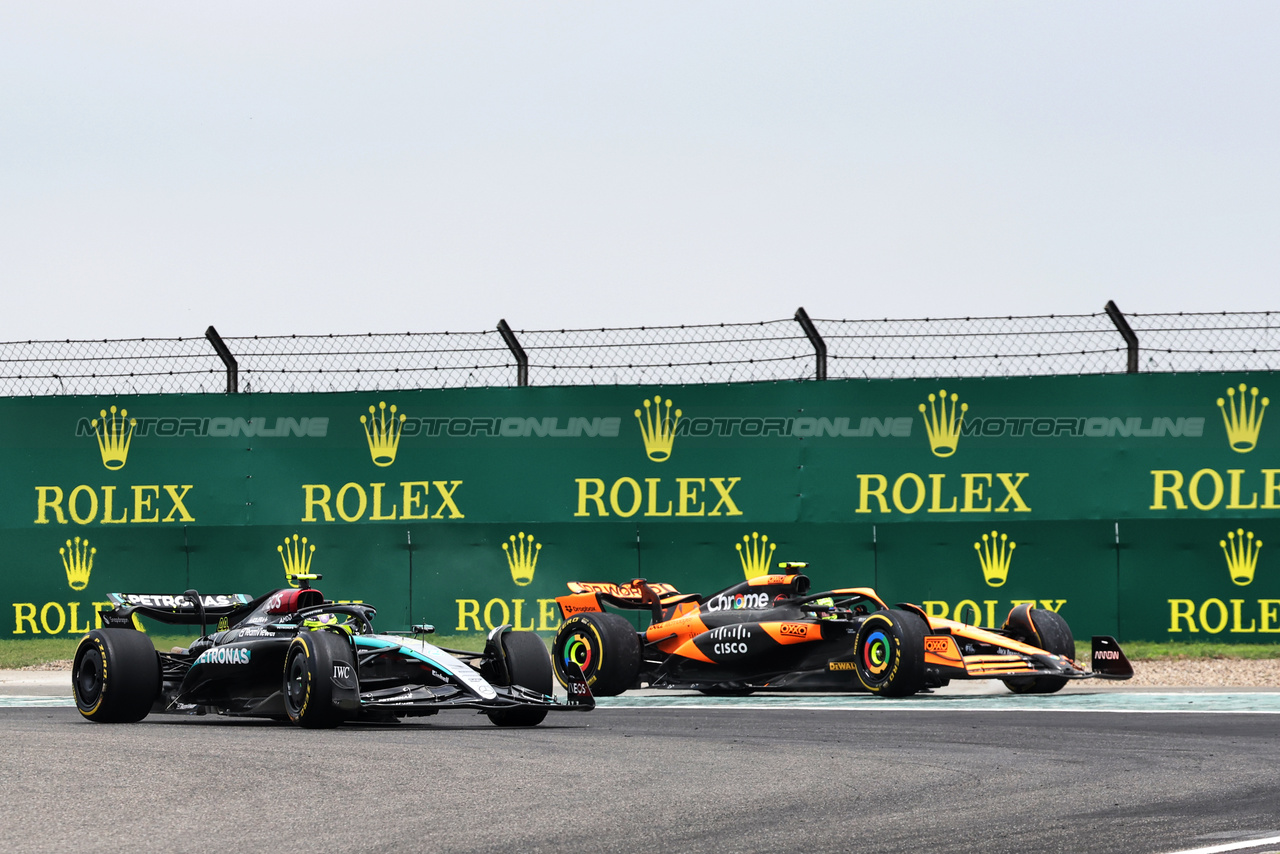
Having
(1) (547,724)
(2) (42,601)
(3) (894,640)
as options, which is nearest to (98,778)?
(1) (547,724)

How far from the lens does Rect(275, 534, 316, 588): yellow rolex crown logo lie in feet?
62.7

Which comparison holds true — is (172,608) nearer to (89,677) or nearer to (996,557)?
(89,677)

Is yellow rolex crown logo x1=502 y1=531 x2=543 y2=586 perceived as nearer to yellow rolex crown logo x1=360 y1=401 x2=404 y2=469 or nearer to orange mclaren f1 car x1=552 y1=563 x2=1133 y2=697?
yellow rolex crown logo x1=360 y1=401 x2=404 y2=469

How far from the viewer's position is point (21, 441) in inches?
789

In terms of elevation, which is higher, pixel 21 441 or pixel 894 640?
pixel 21 441

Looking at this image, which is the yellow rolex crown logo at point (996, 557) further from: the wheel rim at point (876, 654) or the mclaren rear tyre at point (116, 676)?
the mclaren rear tyre at point (116, 676)

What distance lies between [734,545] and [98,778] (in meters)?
10.9

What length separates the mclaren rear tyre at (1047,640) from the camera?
14547 mm

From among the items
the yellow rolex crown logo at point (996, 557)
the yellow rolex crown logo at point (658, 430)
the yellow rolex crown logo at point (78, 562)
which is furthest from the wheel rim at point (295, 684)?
the yellow rolex crown logo at point (78, 562)

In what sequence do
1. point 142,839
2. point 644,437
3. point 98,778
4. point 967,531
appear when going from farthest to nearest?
1. point 644,437
2. point 967,531
3. point 98,778
4. point 142,839

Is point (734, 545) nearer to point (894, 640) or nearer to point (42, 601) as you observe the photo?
point (894, 640)

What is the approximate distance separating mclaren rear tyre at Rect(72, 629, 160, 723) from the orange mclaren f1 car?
11.8 ft

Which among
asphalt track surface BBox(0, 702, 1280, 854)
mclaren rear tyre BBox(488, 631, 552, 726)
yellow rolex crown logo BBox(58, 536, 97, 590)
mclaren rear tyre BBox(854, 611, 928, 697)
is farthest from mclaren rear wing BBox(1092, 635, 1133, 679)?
yellow rolex crown logo BBox(58, 536, 97, 590)

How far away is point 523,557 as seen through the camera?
18.8 m
